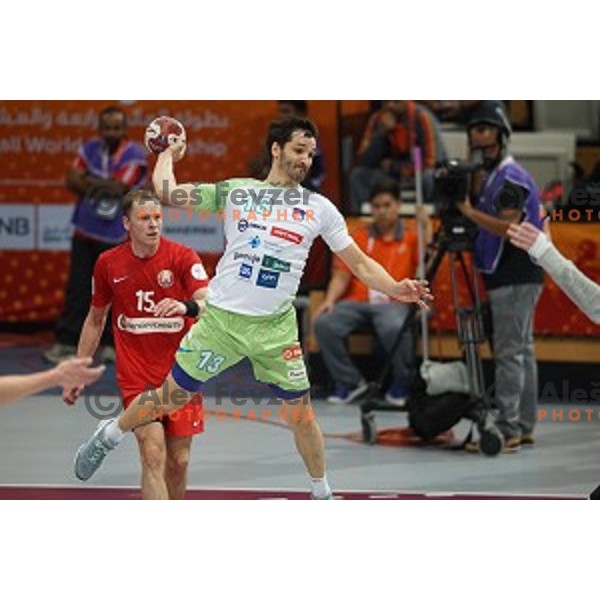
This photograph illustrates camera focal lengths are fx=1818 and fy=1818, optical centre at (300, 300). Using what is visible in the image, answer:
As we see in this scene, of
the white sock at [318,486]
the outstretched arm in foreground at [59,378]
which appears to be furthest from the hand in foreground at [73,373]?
the white sock at [318,486]

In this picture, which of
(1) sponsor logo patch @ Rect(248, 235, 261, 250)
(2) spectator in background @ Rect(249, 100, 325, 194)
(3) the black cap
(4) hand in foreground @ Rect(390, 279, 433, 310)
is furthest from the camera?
(2) spectator in background @ Rect(249, 100, 325, 194)

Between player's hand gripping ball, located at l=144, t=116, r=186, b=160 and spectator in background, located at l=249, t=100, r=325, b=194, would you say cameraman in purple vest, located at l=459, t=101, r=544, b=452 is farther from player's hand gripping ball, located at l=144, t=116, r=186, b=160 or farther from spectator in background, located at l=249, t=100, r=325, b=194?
player's hand gripping ball, located at l=144, t=116, r=186, b=160

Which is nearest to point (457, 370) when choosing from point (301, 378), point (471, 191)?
point (471, 191)

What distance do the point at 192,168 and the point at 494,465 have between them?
16.8ft

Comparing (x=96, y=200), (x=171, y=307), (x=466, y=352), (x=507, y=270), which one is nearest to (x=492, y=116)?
(x=507, y=270)

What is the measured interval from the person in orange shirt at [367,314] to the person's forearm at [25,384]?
5.66 metres

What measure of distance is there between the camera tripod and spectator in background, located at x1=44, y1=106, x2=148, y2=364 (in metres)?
2.94

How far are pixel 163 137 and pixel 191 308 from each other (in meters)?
0.85

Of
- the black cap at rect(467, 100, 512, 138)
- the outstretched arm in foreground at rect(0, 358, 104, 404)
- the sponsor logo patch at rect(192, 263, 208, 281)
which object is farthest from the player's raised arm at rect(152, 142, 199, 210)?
the black cap at rect(467, 100, 512, 138)

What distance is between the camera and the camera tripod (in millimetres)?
10789

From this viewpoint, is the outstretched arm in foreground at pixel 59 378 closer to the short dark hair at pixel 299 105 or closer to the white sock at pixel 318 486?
the white sock at pixel 318 486

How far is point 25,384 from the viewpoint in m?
6.12

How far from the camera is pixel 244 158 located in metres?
14.8

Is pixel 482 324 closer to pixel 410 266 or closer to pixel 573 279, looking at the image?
pixel 410 266
